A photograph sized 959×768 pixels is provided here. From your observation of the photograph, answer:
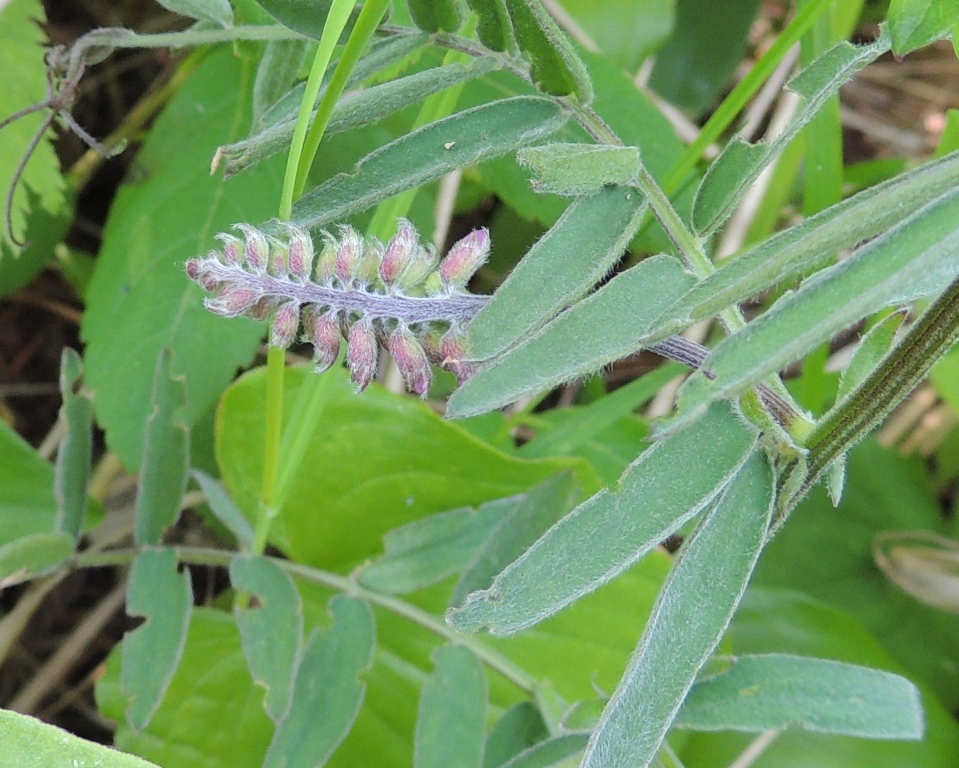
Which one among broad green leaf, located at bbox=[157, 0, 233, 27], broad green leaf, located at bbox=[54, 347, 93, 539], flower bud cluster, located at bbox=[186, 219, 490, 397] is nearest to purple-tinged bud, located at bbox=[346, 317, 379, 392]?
flower bud cluster, located at bbox=[186, 219, 490, 397]

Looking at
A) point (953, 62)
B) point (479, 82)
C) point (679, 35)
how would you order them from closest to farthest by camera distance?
point (479, 82) < point (679, 35) < point (953, 62)

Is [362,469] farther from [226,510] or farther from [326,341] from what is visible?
[326,341]

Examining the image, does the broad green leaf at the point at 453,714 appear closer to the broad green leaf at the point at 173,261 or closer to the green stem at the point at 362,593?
the green stem at the point at 362,593

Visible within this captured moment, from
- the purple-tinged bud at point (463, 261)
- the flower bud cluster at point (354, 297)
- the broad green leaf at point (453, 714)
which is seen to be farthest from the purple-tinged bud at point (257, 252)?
the broad green leaf at point (453, 714)

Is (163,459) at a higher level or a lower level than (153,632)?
higher

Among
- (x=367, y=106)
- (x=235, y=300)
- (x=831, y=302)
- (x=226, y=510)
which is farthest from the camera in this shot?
(x=226, y=510)

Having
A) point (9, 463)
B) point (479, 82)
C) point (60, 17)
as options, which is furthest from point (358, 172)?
point (60, 17)

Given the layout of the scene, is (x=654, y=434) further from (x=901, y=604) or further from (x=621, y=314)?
(x=901, y=604)

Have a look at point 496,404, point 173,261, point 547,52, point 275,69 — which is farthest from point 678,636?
point 173,261
